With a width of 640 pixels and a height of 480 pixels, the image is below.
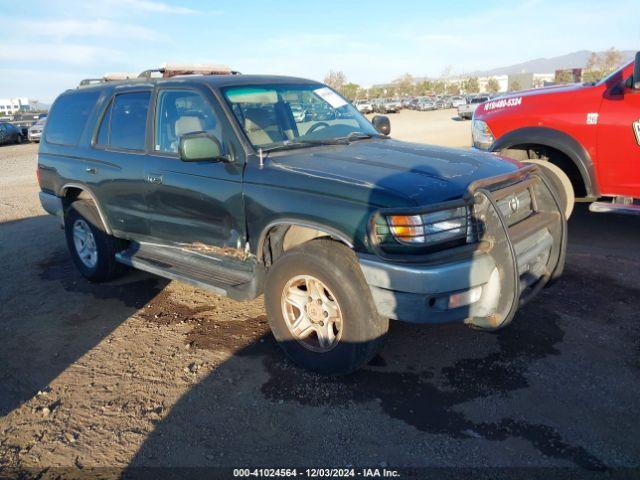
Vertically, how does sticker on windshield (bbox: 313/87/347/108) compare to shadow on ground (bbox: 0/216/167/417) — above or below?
above

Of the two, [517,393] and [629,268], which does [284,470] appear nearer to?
[517,393]

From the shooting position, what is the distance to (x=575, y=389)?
11.0ft

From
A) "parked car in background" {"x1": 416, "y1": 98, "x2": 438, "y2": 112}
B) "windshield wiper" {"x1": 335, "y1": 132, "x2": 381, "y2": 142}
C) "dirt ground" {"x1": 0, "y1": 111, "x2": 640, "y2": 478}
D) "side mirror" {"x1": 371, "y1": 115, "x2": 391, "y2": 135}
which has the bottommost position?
"dirt ground" {"x1": 0, "y1": 111, "x2": 640, "y2": 478}

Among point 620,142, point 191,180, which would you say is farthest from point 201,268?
point 620,142

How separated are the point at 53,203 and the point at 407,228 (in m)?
4.51

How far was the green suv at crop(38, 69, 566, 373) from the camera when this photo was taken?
122 inches

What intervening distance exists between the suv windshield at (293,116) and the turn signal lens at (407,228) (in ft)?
4.33

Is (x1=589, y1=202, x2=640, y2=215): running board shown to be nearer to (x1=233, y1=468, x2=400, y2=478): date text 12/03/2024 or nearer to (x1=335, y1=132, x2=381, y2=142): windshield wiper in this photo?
(x1=335, y1=132, x2=381, y2=142): windshield wiper

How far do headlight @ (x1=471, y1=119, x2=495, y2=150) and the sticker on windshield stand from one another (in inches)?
94.5

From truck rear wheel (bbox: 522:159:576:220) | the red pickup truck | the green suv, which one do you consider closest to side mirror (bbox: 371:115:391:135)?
the green suv

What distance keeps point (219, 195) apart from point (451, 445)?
231 centimetres

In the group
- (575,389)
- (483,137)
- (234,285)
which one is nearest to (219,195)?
(234,285)

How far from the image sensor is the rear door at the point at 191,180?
12.8 ft

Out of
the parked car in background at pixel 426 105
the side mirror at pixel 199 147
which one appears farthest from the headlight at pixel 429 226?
the parked car in background at pixel 426 105
